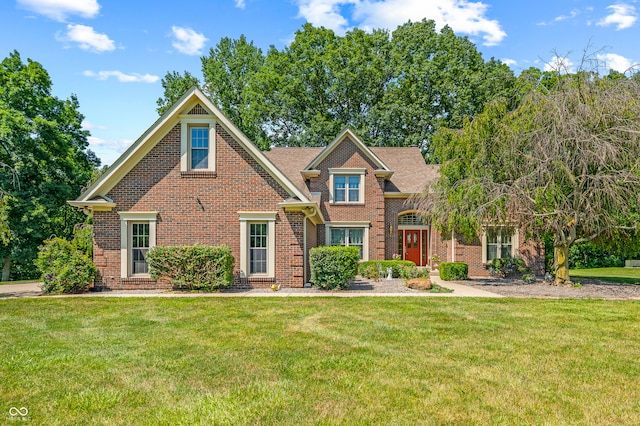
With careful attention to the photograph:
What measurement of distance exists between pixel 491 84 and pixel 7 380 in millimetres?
35452

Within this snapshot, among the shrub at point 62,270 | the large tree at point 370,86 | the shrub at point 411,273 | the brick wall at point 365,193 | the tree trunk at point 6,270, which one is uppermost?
the large tree at point 370,86

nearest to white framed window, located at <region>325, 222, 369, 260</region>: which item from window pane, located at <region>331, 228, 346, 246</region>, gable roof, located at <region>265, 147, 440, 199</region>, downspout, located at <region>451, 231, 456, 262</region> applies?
window pane, located at <region>331, 228, 346, 246</region>

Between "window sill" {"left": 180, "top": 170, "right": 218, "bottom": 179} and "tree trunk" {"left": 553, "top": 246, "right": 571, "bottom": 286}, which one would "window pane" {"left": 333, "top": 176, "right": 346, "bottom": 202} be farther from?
"tree trunk" {"left": 553, "top": 246, "right": 571, "bottom": 286}

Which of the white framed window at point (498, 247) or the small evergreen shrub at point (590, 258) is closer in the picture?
the white framed window at point (498, 247)

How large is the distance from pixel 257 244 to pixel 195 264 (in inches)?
87.1

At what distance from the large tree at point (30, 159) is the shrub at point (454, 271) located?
21127 millimetres

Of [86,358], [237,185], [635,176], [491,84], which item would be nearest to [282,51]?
[491,84]

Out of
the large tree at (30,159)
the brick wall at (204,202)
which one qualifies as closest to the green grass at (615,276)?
the brick wall at (204,202)

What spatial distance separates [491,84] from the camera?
33.6 meters

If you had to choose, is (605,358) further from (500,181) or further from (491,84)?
(491,84)

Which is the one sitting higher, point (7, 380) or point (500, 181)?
point (500, 181)

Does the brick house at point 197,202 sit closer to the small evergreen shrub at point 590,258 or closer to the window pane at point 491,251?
the window pane at point 491,251

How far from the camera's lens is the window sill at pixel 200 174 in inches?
574

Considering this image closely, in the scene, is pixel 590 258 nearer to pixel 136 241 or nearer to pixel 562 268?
pixel 562 268
